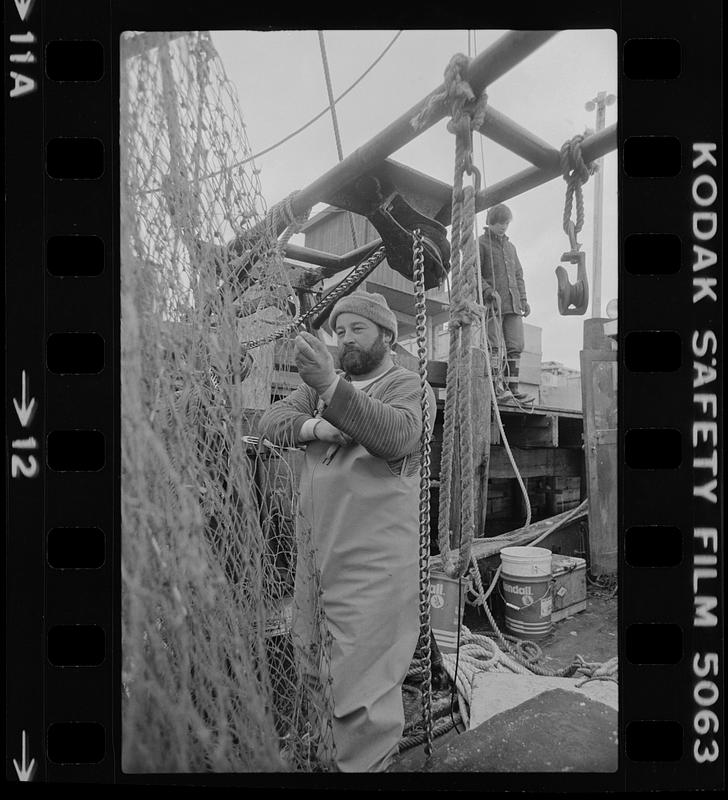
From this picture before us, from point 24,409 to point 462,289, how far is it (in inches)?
53.8

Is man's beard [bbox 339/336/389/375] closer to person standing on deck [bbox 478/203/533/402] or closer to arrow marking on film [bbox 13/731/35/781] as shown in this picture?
person standing on deck [bbox 478/203/533/402]

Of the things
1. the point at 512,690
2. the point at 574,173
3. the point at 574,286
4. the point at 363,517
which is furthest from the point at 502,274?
the point at 512,690

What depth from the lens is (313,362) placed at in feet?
3.82

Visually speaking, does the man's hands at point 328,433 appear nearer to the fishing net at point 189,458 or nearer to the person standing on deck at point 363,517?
the person standing on deck at point 363,517

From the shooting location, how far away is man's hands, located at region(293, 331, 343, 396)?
1.16 metres

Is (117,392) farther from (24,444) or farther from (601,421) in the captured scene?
(601,421)

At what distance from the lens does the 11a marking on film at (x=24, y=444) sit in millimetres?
1271

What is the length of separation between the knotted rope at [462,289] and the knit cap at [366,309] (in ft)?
0.66

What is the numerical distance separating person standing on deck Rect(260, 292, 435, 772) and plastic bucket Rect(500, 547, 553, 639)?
57cm
